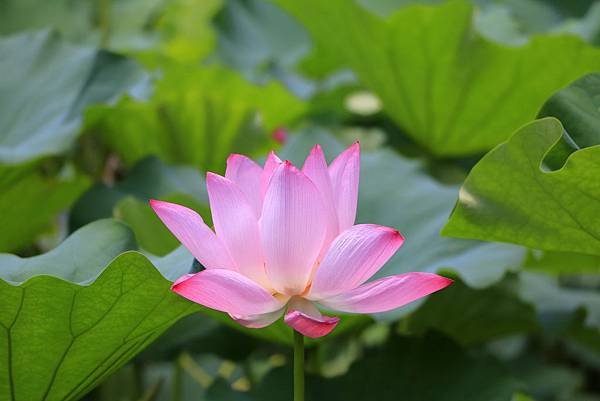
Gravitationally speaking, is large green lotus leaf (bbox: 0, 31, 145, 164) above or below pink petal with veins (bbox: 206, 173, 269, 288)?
below

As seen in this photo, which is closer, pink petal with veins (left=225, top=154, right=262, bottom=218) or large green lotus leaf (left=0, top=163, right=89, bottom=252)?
pink petal with veins (left=225, top=154, right=262, bottom=218)

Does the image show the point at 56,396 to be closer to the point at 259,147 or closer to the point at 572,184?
the point at 572,184

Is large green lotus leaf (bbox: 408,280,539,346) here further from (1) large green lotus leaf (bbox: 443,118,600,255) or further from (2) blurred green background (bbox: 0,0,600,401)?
(1) large green lotus leaf (bbox: 443,118,600,255)

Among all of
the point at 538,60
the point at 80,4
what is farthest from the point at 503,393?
the point at 80,4

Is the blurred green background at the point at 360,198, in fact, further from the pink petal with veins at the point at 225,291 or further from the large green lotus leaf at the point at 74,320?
the pink petal with veins at the point at 225,291

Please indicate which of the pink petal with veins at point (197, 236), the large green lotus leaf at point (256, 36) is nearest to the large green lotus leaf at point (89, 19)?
the large green lotus leaf at point (256, 36)

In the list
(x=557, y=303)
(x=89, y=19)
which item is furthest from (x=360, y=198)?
(x=89, y=19)

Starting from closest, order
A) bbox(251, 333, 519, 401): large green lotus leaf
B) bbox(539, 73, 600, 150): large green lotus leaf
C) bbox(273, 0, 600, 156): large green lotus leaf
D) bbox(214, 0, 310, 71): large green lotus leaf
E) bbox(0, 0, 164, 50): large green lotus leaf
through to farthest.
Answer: bbox(539, 73, 600, 150): large green lotus leaf
bbox(251, 333, 519, 401): large green lotus leaf
bbox(273, 0, 600, 156): large green lotus leaf
bbox(0, 0, 164, 50): large green lotus leaf
bbox(214, 0, 310, 71): large green lotus leaf

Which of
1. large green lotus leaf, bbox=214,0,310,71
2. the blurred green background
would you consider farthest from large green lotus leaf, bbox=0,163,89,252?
large green lotus leaf, bbox=214,0,310,71
